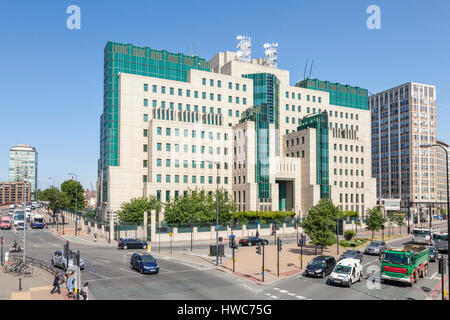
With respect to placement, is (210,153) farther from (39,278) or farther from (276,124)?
(39,278)

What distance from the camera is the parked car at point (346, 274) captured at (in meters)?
27.3

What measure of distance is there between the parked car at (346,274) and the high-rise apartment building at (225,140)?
2009 inches

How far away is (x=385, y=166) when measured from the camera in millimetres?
157625

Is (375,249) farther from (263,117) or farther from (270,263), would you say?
(263,117)

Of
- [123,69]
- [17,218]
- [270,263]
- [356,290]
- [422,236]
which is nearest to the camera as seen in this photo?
[356,290]

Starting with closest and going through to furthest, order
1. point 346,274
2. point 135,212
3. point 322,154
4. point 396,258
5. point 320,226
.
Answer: point 346,274, point 396,258, point 320,226, point 135,212, point 322,154

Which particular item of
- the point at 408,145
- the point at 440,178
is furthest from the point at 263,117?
the point at 440,178

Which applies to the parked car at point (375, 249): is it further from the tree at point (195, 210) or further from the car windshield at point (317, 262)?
Result: the tree at point (195, 210)

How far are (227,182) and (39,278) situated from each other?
195ft

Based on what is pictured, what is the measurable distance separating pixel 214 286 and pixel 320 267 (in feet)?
30.2

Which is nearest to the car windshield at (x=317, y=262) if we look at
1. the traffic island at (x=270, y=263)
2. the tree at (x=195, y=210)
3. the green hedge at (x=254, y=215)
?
the traffic island at (x=270, y=263)

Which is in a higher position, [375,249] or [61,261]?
[61,261]

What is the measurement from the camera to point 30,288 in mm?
25891
